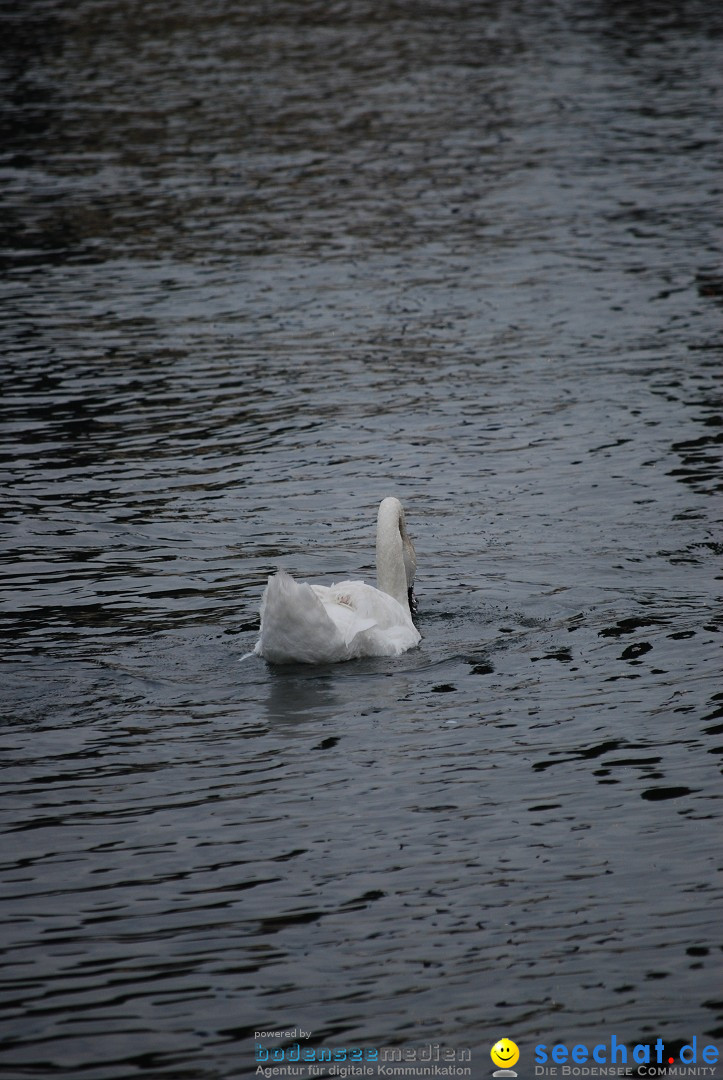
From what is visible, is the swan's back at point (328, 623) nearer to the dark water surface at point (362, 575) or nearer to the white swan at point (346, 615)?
the white swan at point (346, 615)

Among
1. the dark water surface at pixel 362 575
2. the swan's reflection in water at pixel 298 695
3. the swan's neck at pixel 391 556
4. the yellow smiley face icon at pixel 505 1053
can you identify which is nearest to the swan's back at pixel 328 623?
the swan's reflection in water at pixel 298 695

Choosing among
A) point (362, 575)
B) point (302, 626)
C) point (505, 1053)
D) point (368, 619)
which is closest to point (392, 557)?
point (368, 619)

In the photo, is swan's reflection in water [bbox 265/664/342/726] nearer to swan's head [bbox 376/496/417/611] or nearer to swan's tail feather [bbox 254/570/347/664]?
swan's tail feather [bbox 254/570/347/664]

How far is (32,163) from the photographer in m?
33.0

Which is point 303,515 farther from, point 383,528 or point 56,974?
point 56,974

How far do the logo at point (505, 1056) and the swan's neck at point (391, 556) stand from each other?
→ 6009 mm

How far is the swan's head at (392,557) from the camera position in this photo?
1320cm

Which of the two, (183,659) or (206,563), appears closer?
(183,659)

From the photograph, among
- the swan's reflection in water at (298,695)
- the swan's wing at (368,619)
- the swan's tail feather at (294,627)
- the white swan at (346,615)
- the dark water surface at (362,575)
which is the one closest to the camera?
the dark water surface at (362,575)

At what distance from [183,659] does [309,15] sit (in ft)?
145

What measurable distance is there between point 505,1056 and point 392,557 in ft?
20.8

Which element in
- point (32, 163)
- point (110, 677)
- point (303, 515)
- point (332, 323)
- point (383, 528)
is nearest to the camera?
point (110, 677)

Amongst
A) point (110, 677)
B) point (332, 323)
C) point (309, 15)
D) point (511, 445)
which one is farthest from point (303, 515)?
point (309, 15)

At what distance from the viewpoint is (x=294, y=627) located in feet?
37.7
